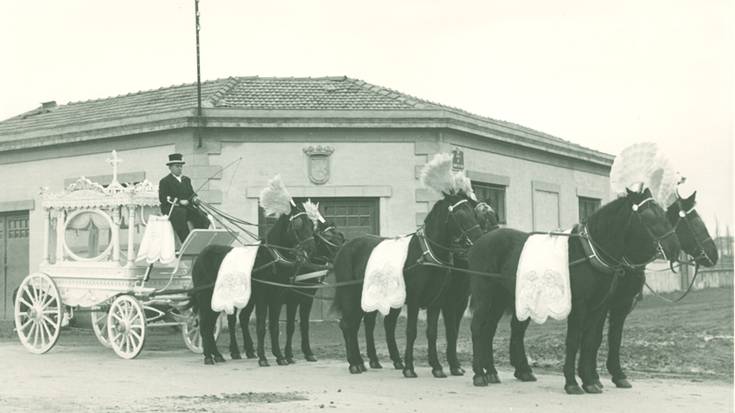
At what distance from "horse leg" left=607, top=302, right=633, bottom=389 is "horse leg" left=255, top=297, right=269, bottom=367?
4775 mm

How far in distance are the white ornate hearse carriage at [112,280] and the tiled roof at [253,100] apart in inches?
222

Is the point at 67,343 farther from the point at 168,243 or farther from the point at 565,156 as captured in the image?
the point at 565,156

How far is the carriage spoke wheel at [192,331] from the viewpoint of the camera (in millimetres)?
14547

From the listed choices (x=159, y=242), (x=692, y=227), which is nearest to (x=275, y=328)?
(x=159, y=242)

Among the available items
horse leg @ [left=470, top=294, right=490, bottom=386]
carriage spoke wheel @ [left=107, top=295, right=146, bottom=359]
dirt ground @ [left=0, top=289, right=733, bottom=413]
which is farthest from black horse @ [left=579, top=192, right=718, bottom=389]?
carriage spoke wheel @ [left=107, top=295, right=146, bottom=359]

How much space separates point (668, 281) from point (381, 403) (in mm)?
23727

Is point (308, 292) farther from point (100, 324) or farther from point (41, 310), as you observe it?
point (41, 310)

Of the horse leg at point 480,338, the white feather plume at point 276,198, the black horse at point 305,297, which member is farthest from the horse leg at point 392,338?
the white feather plume at point 276,198

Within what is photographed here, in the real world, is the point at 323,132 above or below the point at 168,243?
above

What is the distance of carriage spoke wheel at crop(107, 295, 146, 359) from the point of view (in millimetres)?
13312

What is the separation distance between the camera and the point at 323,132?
20.0 meters

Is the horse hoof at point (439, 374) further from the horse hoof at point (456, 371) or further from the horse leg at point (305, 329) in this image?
the horse leg at point (305, 329)

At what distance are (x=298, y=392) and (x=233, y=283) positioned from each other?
11.7ft

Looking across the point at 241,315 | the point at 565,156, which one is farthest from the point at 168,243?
the point at 565,156
